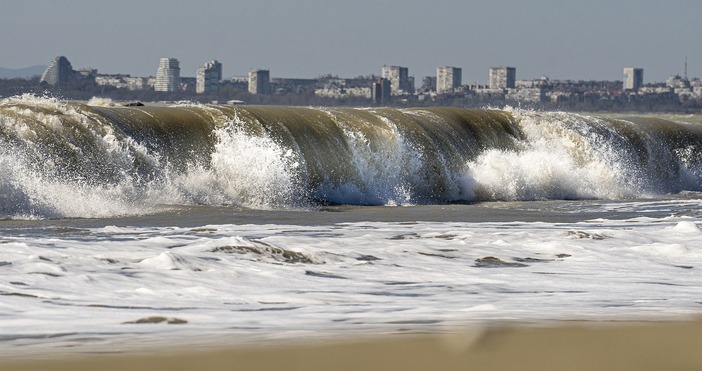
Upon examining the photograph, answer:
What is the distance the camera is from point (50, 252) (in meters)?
11.3

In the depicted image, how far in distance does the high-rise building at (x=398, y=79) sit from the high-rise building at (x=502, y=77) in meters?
12.6

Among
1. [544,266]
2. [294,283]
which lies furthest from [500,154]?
[294,283]

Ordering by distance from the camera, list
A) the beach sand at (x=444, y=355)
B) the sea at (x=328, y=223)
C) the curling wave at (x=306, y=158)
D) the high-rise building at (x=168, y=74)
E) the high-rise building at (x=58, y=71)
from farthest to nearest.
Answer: the high-rise building at (x=168, y=74) → the high-rise building at (x=58, y=71) → the curling wave at (x=306, y=158) → the sea at (x=328, y=223) → the beach sand at (x=444, y=355)

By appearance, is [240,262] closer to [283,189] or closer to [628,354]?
[628,354]

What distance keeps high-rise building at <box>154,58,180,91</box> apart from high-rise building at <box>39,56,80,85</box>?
1830 cm

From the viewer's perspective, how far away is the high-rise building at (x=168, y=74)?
14589 cm

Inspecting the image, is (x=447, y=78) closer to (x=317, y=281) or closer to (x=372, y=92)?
(x=372, y=92)

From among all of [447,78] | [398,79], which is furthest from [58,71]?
[447,78]

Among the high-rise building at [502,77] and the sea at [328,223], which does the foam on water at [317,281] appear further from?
the high-rise building at [502,77]

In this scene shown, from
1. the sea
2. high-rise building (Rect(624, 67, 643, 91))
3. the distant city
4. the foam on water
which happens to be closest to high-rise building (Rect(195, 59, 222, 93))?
the distant city

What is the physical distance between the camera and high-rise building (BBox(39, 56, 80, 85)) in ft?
405

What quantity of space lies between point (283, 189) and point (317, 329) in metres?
12.9

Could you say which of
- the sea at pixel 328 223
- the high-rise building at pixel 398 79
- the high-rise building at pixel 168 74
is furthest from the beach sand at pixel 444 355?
the high-rise building at pixel 398 79

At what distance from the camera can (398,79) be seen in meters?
180
